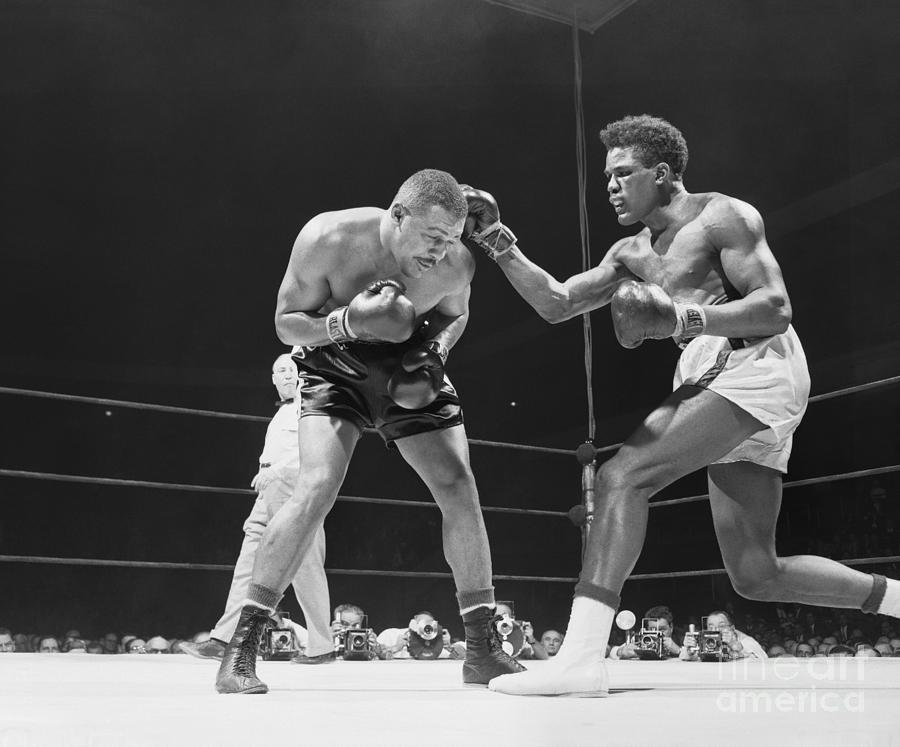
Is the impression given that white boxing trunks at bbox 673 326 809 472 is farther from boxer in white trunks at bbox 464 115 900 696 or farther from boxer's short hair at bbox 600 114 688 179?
boxer's short hair at bbox 600 114 688 179

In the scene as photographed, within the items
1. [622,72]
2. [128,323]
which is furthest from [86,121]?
[622,72]

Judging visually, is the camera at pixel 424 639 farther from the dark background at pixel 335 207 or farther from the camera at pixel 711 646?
the dark background at pixel 335 207

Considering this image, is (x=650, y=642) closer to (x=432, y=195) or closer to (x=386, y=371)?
(x=386, y=371)

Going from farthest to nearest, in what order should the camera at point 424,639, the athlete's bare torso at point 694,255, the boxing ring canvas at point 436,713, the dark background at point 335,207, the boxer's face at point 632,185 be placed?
1. the dark background at point 335,207
2. the camera at point 424,639
3. the boxer's face at point 632,185
4. the athlete's bare torso at point 694,255
5. the boxing ring canvas at point 436,713

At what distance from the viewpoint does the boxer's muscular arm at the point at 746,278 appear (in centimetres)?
169

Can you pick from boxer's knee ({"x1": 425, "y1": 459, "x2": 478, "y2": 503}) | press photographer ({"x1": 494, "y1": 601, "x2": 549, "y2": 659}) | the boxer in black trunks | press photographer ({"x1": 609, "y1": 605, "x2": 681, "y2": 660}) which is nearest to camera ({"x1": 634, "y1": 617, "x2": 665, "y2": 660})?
press photographer ({"x1": 609, "y1": 605, "x2": 681, "y2": 660})

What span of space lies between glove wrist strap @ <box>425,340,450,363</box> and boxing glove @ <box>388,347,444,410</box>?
55 mm

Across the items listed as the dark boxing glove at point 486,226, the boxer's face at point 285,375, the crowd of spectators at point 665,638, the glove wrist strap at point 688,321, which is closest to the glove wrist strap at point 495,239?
the dark boxing glove at point 486,226

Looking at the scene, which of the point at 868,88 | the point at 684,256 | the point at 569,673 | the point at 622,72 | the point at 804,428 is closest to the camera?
the point at 569,673

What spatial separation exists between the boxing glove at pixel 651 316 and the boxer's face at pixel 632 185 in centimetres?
31

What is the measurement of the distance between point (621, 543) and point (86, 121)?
5.41 meters

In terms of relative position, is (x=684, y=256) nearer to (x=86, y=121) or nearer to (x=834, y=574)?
(x=834, y=574)

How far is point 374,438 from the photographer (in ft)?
21.3

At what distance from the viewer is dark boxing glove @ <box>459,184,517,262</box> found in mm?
2037
